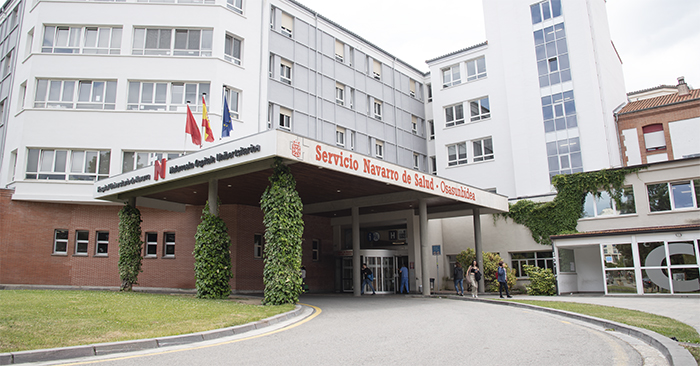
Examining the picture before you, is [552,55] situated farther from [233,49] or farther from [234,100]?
[234,100]

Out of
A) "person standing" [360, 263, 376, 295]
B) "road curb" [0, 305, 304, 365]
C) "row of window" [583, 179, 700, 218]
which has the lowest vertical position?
"road curb" [0, 305, 304, 365]

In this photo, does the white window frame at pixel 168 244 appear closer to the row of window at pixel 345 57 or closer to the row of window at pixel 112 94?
the row of window at pixel 112 94

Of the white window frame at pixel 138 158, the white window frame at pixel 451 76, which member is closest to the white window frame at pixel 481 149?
the white window frame at pixel 451 76

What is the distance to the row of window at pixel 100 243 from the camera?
953 inches

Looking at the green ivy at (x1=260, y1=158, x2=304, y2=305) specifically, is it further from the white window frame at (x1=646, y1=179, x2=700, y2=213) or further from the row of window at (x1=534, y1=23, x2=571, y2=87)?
the row of window at (x1=534, y1=23, x2=571, y2=87)

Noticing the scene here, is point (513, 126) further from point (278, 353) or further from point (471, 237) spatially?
point (278, 353)

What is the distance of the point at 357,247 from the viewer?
25000 mm

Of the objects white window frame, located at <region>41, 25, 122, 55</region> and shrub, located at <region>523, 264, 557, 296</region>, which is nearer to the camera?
shrub, located at <region>523, 264, 557, 296</region>

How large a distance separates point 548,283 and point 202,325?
63.0 ft

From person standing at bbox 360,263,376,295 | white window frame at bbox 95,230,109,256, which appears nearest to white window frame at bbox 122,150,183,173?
white window frame at bbox 95,230,109,256

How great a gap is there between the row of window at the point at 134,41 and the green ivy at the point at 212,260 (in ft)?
39.5

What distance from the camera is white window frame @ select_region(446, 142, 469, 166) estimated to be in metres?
37.1

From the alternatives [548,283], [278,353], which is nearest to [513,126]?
[548,283]

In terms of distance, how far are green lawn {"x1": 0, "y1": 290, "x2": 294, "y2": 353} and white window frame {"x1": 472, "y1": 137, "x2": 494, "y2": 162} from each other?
83.8 ft
